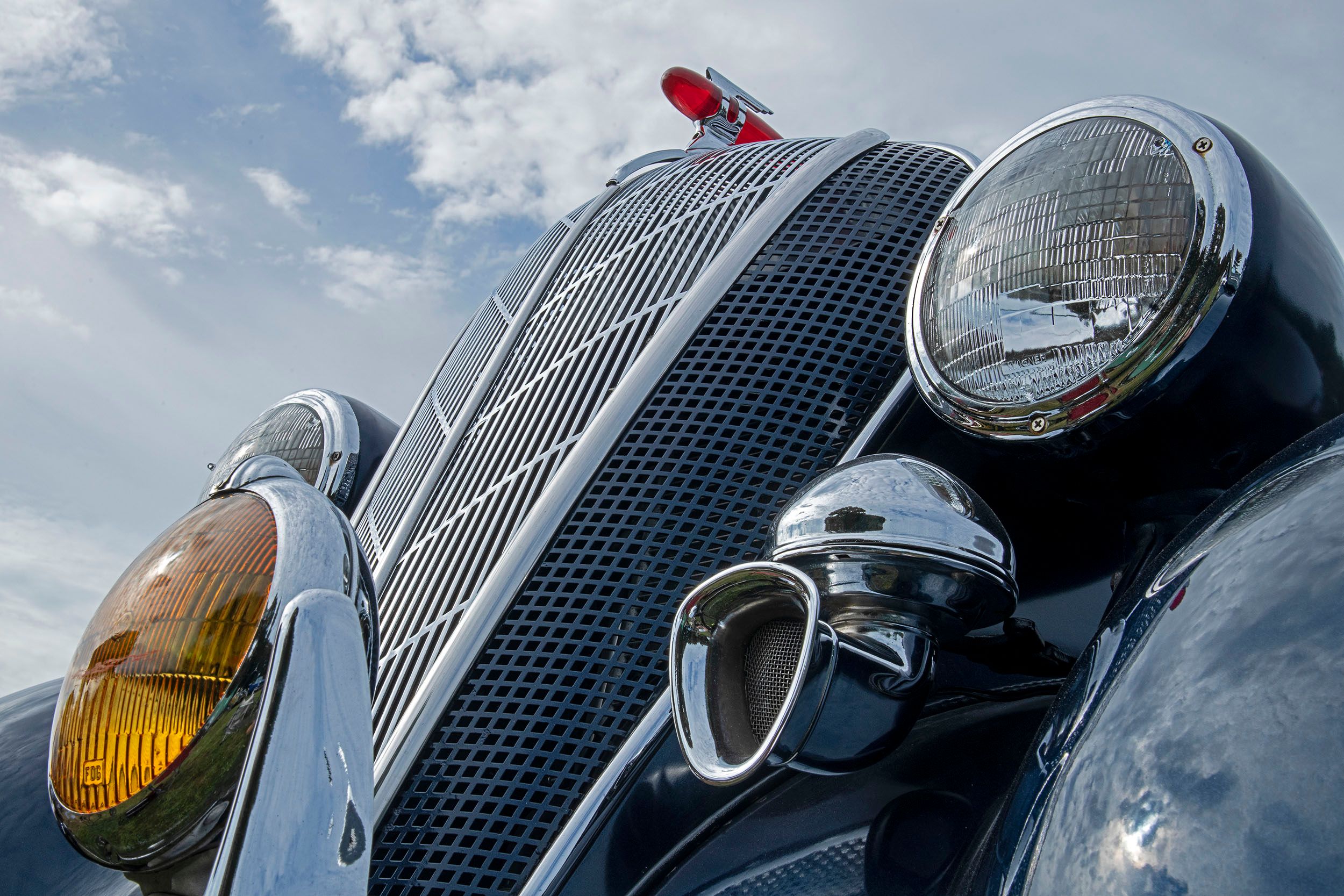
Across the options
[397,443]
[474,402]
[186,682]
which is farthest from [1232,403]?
[397,443]

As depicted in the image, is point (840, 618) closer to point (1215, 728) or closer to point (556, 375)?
point (1215, 728)

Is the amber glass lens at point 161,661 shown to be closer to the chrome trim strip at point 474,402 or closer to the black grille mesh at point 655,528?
the black grille mesh at point 655,528

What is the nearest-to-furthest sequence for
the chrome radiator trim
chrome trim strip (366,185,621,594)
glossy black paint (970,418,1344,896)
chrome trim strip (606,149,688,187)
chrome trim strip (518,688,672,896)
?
glossy black paint (970,418,1344,896), chrome trim strip (518,688,672,896), chrome trim strip (366,185,621,594), the chrome radiator trim, chrome trim strip (606,149,688,187)

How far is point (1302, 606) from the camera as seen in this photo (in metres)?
0.82

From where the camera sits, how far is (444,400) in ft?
8.98

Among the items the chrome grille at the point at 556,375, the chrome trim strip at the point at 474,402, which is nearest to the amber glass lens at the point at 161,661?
the chrome grille at the point at 556,375

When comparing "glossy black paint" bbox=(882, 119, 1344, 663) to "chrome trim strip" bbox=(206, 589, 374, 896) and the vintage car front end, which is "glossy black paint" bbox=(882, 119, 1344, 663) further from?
"chrome trim strip" bbox=(206, 589, 374, 896)

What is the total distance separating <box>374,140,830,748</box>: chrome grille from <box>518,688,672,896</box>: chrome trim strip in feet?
1.34

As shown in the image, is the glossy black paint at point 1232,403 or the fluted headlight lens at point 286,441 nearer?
the glossy black paint at point 1232,403

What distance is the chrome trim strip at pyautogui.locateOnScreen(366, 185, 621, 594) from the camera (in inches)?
91.1

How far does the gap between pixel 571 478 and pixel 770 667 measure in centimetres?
70

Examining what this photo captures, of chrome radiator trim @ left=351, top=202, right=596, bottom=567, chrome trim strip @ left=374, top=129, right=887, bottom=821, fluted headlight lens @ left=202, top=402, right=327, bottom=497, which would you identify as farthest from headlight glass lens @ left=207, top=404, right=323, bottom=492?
chrome trim strip @ left=374, top=129, right=887, bottom=821

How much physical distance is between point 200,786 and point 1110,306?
1.26m

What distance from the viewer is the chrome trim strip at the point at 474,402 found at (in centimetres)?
231
